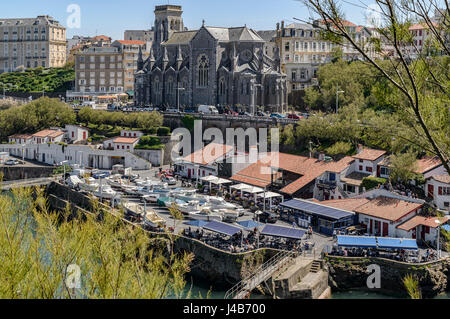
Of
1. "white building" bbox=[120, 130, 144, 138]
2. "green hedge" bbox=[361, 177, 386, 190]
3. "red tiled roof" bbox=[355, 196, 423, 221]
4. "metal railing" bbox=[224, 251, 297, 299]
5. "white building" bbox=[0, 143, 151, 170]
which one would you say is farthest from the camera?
"white building" bbox=[120, 130, 144, 138]

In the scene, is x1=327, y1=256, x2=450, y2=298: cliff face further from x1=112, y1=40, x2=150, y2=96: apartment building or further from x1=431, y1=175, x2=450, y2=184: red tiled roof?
x1=112, y1=40, x2=150, y2=96: apartment building

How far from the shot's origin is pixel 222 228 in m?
32.7

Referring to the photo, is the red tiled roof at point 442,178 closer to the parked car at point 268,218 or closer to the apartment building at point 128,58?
the parked car at point 268,218

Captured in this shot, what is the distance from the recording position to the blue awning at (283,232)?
30.9 meters

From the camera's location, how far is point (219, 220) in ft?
116

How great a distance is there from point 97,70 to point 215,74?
29.0 metres

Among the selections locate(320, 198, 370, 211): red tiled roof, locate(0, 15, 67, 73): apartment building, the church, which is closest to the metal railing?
locate(320, 198, 370, 211): red tiled roof

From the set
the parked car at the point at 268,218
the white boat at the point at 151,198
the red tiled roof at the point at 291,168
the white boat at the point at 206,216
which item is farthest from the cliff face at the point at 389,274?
the white boat at the point at 151,198

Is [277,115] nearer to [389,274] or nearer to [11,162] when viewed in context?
[11,162]

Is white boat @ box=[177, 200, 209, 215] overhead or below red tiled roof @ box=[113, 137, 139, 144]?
below

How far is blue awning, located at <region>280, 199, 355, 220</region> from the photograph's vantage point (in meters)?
33.8

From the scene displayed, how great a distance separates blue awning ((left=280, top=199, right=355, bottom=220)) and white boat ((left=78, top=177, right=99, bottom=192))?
15212 mm
